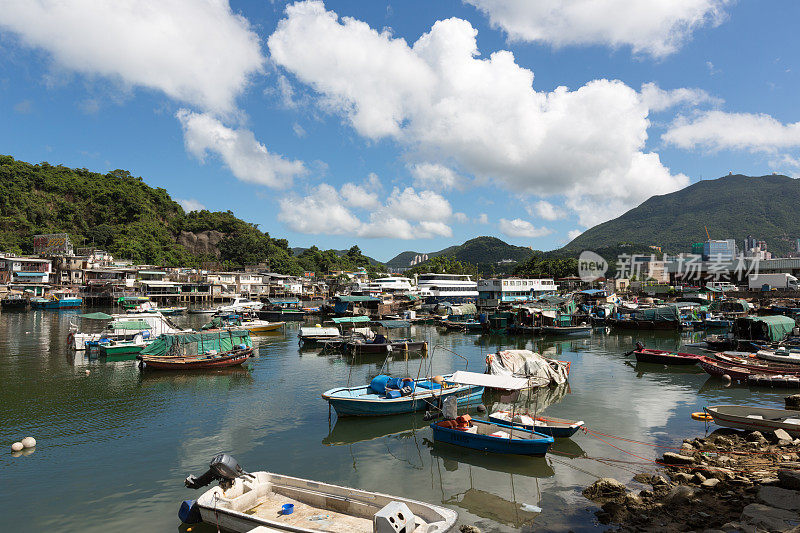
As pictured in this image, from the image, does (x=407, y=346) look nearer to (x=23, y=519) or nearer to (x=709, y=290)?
(x=23, y=519)

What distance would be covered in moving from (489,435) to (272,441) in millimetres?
8577

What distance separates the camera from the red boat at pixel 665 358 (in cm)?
3250

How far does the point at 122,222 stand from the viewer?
417ft

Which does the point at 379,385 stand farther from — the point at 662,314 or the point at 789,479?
the point at 662,314

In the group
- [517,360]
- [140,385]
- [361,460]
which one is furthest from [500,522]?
[140,385]

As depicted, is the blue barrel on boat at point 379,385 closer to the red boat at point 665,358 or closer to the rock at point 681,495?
the rock at point 681,495

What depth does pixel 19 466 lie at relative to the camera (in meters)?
14.9

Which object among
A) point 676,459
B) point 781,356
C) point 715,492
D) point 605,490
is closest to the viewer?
point 715,492

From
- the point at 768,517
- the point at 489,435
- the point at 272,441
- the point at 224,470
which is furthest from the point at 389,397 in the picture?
the point at 768,517

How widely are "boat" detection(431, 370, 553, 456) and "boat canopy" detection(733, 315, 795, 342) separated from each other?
3507cm

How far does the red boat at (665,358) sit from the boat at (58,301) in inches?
3728

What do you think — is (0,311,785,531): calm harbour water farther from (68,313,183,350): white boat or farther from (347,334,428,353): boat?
(347,334,428,353): boat

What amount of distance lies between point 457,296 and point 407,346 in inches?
1890

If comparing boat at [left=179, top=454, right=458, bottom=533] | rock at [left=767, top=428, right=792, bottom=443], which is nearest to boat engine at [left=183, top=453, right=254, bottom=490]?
boat at [left=179, top=454, right=458, bottom=533]
